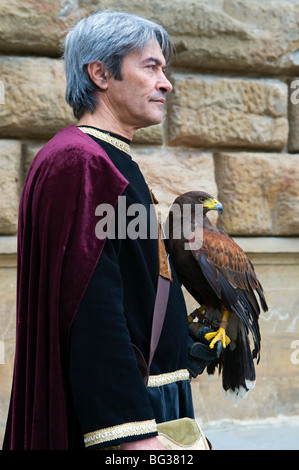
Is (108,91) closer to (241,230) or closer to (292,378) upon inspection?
(241,230)

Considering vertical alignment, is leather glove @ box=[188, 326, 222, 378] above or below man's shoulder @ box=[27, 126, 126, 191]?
below

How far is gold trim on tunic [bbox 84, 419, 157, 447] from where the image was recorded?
4.77ft

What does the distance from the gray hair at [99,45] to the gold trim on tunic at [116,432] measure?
824 mm

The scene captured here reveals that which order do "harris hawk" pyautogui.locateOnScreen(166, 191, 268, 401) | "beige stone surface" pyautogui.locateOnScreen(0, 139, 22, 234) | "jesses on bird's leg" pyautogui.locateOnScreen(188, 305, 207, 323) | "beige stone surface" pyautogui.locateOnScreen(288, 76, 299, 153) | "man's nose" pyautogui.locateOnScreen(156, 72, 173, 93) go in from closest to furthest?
"man's nose" pyautogui.locateOnScreen(156, 72, 173, 93), "harris hawk" pyautogui.locateOnScreen(166, 191, 268, 401), "jesses on bird's leg" pyautogui.locateOnScreen(188, 305, 207, 323), "beige stone surface" pyautogui.locateOnScreen(0, 139, 22, 234), "beige stone surface" pyautogui.locateOnScreen(288, 76, 299, 153)

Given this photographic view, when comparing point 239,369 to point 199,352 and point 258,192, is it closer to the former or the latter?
point 199,352

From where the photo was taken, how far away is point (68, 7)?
354cm

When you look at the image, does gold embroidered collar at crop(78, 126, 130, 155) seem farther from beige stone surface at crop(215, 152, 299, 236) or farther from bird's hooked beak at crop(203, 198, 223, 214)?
beige stone surface at crop(215, 152, 299, 236)

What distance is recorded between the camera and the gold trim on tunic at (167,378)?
1.68m

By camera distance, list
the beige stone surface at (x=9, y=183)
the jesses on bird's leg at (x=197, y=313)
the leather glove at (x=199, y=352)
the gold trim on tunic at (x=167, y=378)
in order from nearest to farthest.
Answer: the gold trim on tunic at (x=167, y=378), the leather glove at (x=199, y=352), the jesses on bird's leg at (x=197, y=313), the beige stone surface at (x=9, y=183)

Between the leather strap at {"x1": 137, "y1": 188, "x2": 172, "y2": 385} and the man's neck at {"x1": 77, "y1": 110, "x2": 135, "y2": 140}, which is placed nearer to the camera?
the leather strap at {"x1": 137, "y1": 188, "x2": 172, "y2": 385}

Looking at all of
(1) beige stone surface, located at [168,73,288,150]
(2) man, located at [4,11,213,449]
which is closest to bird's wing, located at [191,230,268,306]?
(2) man, located at [4,11,213,449]

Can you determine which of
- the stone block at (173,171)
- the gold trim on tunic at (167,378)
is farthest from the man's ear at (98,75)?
the stone block at (173,171)

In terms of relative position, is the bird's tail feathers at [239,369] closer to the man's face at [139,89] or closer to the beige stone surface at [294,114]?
the man's face at [139,89]

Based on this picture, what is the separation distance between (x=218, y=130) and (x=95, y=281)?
251 cm
